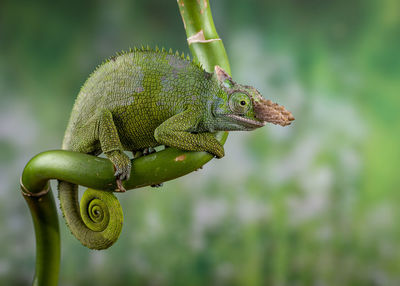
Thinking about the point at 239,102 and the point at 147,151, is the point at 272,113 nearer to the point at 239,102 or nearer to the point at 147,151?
the point at 239,102

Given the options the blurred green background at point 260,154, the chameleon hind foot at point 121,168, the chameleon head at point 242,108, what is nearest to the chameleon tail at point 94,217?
the chameleon hind foot at point 121,168

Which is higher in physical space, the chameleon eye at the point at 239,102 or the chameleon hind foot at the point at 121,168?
the chameleon eye at the point at 239,102

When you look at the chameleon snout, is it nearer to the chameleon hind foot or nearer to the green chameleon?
the green chameleon

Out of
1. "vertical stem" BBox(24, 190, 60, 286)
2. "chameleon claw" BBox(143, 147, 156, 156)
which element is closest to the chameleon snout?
"chameleon claw" BBox(143, 147, 156, 156)

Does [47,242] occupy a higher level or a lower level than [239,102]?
lower

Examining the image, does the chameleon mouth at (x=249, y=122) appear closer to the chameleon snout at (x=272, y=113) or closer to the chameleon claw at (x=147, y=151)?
the chameleon snout at (x=272, y=113)

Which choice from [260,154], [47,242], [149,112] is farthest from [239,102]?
[260,154]

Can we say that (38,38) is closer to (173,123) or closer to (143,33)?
(143,33)
